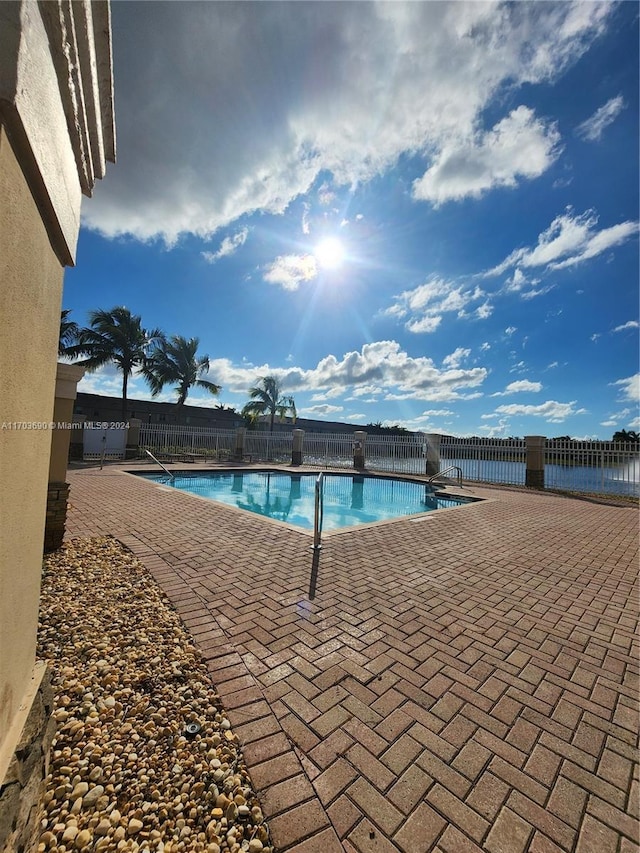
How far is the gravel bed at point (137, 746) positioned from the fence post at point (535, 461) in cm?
1345

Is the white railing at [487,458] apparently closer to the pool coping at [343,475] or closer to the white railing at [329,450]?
the pool coping at [343,475]

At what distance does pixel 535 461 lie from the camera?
42.7ft

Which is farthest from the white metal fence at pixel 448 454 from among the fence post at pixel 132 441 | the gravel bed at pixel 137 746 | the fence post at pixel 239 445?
the gravel bed at pixel 137 746

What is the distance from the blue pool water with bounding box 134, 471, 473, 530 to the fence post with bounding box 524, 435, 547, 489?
3.69 meters

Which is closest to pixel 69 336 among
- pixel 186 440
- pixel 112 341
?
pixel 112 341

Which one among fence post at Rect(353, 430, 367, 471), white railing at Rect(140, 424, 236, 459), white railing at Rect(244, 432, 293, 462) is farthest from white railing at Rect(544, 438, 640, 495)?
white railing at Rect(140, 424, 236, 459)

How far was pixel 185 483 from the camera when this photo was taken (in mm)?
13414

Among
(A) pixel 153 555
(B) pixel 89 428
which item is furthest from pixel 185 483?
(A) pixel 153 555

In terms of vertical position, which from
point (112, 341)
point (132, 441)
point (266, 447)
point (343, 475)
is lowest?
point (343, 475)

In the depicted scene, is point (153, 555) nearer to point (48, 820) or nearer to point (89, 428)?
point (48, 820)

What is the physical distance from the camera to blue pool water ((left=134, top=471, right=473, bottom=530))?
9.73 meters

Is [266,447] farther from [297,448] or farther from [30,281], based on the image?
[30,281]

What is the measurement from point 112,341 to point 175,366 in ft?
12.6

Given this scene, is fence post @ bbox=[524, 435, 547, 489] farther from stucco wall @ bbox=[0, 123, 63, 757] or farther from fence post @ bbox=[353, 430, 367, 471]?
stucco wall @ bbox=[0, 123, 63, 757]
